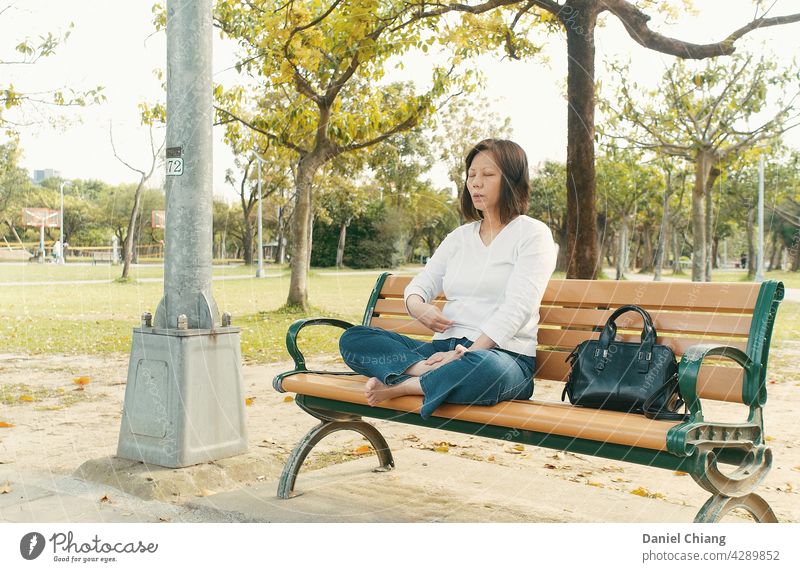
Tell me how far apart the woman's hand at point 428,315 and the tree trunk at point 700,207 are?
3.06 m

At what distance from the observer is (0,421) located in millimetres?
4738

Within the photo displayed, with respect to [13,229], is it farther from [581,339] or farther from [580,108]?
[580,108]

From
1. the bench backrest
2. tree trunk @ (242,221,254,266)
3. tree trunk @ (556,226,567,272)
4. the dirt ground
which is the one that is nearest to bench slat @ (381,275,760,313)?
the bench backrest

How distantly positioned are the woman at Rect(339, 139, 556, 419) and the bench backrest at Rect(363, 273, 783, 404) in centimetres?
18

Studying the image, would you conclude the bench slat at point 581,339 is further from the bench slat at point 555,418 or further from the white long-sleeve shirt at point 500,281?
the bench slat at point 555,418

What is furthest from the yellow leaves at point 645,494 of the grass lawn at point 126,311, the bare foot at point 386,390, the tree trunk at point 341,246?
the tree trunk at point 341,246

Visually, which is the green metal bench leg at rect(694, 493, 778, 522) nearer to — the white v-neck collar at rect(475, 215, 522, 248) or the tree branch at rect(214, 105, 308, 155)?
the white v-neck collar at rect(475, 215, 522, 248)

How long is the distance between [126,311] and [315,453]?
10373mm

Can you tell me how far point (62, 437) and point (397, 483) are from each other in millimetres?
2038

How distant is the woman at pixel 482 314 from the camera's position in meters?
2.76

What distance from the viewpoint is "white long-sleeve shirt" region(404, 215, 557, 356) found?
2.93 meters

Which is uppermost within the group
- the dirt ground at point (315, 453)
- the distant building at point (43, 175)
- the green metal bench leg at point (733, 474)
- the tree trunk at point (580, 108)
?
the tree trunk at point (580, 108)

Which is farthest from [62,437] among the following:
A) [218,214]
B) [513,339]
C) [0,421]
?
[513,339]

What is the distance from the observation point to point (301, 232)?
1082cm
